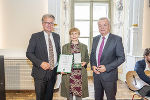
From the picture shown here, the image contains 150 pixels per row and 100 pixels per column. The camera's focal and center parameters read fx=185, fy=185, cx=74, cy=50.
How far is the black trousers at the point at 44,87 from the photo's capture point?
7.88 feet

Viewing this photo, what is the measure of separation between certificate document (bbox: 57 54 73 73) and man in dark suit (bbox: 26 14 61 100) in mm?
92

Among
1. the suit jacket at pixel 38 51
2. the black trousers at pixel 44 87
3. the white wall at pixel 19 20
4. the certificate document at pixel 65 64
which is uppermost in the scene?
the white wall at pixel 19 20

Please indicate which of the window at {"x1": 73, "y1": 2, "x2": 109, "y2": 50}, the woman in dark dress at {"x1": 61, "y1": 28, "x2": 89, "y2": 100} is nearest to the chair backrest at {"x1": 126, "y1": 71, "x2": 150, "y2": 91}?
the woman in dark dress at {"x1": 61, "y1": 28, "x2": 89, "y2": 100}

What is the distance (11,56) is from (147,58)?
3.08 meters

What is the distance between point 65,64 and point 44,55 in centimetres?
29

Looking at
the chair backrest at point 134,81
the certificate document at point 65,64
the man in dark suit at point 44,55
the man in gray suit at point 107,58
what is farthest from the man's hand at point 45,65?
the chair backrest at point 134,81

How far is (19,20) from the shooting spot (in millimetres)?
4527

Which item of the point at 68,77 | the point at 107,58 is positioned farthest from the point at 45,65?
the point at 107,58

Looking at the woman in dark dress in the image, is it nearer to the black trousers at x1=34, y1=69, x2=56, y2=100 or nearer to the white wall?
the black trousers at x1=34, y1=69, x2=56, y2=100

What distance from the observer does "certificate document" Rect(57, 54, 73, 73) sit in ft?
7.81

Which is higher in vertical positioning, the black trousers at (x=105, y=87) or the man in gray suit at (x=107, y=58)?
the man in gray suit at (x=107, y=58)

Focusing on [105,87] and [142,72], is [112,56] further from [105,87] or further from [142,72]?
[142,72]

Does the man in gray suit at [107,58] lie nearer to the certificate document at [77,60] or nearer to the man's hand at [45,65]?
the certificate document at [77,60]

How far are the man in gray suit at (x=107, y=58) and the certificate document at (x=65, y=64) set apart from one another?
31 centimetres
